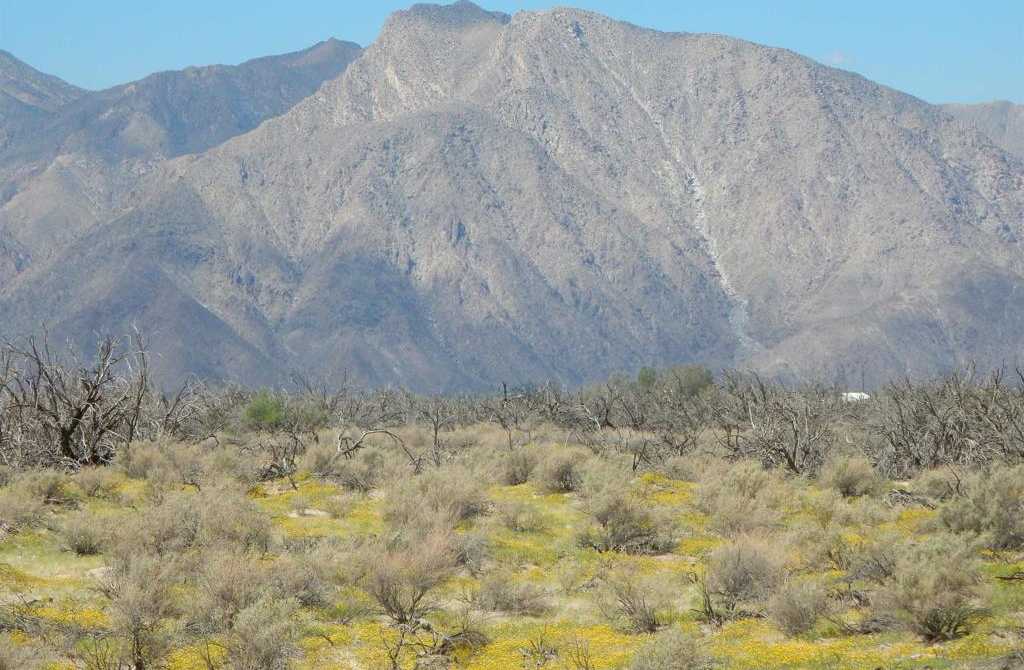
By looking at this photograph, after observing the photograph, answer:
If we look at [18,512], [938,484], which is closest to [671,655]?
[18,512]

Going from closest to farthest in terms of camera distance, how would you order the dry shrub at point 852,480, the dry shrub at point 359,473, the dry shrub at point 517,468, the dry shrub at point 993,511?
the dry shrub at point 993,511 < the dry shrub at point 852,480 < the dry shrub at point 359,473 < the dry shrub at point 517,468

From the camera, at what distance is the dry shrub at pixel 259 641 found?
1541cm

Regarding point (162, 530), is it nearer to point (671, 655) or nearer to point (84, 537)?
point (84, 537)

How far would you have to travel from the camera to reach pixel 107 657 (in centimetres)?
1614

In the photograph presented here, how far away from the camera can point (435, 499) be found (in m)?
25.8

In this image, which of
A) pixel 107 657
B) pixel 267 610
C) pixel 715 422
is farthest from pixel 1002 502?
pixel 715 422

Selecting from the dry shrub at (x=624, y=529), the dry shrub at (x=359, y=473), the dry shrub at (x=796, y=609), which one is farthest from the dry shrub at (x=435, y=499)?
the dry shrub at (x=796, y=609)

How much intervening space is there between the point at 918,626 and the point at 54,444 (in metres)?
24.1

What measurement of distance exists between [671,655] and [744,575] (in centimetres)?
530

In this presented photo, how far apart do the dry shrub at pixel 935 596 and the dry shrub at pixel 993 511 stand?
401 centimetres

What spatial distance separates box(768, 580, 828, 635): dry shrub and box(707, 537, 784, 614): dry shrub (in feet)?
4.42

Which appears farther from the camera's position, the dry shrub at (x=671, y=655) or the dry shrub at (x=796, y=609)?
the dry shrub at (x=796, y=609)

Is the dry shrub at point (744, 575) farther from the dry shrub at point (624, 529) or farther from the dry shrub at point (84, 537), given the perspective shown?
the dry shrub at point (84, 537)

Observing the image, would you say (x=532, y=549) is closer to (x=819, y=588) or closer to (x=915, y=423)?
(x=819, y=588)
